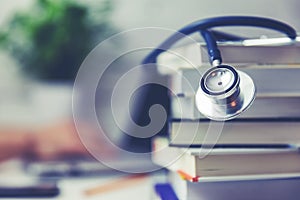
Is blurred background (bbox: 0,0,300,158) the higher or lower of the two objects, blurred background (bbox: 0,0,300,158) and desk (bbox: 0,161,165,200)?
the higher

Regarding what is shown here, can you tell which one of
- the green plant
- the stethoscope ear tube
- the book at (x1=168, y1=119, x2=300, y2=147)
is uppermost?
the green plant

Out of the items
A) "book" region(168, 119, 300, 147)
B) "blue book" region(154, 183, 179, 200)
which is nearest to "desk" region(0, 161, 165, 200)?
"blue book" region(154, 183, 179, 200)

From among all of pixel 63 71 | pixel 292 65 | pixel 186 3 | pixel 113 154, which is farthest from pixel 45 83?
pixel 292 65

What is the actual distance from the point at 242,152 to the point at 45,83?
354mm

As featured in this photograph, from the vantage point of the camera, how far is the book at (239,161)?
0.39 meters

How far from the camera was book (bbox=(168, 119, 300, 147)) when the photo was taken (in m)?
0.43

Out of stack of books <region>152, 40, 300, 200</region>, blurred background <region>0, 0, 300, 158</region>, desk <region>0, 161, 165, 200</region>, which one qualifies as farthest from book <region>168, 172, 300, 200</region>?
blurred background <region>0, 0, 300, 158</region>

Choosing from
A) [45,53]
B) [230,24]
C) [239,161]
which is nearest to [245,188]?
[239,161]

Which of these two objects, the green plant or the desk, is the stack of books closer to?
the desk

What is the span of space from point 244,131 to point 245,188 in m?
0.06

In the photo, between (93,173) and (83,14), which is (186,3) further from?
(93,173)

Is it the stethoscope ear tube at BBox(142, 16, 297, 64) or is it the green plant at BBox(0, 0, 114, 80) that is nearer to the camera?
the stethoscope ear tube at BBox(142, 16, 297, 64)

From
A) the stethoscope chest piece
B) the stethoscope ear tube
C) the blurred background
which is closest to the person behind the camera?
the stethoscope chest piece

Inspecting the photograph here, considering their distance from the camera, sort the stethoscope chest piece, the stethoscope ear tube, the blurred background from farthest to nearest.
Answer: the blurred background < the stethoscope ear tube < the stethoscope chest piece
